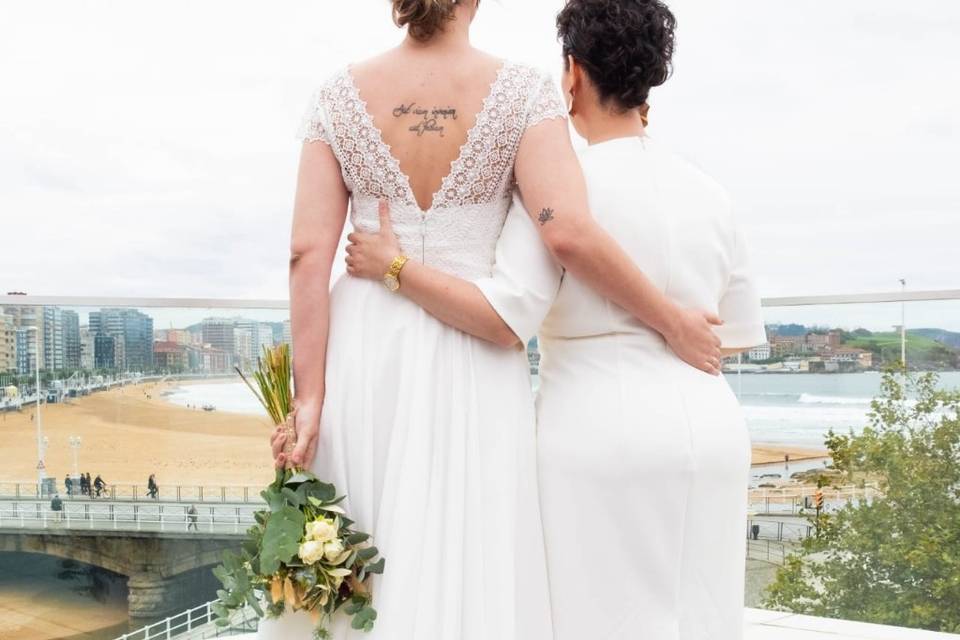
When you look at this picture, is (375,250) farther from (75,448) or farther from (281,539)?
(75,448)

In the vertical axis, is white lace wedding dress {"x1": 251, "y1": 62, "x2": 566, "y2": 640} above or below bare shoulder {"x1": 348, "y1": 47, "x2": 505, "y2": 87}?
below

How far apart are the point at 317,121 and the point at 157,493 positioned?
2.03 meters

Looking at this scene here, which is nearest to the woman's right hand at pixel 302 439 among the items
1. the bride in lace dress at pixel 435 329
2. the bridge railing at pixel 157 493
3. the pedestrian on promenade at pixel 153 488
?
the bride in lace dress at pixel 435 329

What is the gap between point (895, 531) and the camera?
3.62 metres

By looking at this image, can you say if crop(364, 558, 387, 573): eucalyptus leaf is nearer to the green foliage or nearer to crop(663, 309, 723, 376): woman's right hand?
the green foliage

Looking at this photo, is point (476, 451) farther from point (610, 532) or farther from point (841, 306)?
point (841, 306)

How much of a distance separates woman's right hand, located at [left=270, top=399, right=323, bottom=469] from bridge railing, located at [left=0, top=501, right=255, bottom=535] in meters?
1.63

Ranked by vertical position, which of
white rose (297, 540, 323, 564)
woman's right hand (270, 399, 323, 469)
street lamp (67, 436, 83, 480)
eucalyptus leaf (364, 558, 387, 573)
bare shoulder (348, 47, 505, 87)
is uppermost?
bare shoulder (348, 47, 505, 87)

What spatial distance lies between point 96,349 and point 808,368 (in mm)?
2412

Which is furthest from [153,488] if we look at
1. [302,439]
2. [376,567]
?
[376,567]

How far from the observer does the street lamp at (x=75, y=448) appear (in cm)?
341

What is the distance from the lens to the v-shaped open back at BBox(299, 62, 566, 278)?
1705mm

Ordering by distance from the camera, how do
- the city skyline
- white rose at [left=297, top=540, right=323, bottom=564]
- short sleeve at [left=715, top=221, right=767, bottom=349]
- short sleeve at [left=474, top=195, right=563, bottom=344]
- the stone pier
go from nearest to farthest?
white rose at [left=297, top=540, right=323, bottom=564], short sleeve at [left=474, top=195, right=563, bottom=344], short sleeve at [left=715, top=221, right=767, bottom=349], the stone pier, the city skyline

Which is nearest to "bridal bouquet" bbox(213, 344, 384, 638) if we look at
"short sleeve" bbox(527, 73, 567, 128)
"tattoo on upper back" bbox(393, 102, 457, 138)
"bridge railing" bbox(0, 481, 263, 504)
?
"tattoo on upper back" bbox(393, 102, 457, 138)
